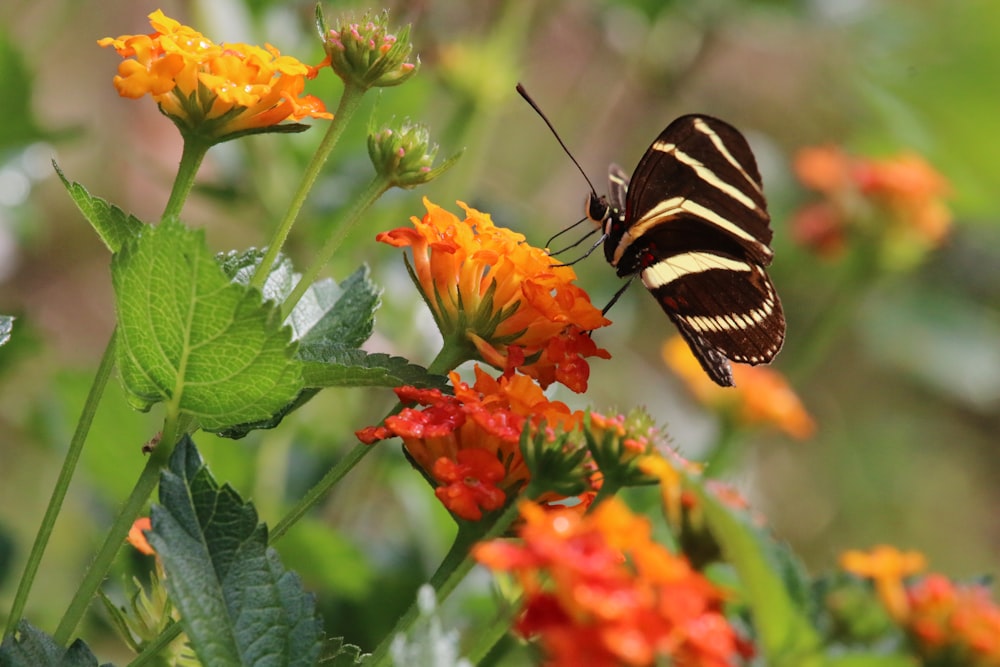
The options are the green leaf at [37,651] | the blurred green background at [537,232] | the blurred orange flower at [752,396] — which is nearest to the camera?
the green leaf at [37,651]

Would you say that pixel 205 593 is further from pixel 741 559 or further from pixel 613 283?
pixel 613 283

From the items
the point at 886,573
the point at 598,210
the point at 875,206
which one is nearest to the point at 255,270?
the point at 886,573

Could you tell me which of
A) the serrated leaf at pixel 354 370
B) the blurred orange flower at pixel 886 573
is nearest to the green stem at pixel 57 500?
the serrated leaf at pixel 354 370

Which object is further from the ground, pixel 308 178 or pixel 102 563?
pixel 308 178

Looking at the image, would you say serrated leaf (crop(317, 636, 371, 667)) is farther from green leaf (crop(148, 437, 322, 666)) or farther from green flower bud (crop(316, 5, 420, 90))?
green flower bud (crop(316, 5, 420, 90))

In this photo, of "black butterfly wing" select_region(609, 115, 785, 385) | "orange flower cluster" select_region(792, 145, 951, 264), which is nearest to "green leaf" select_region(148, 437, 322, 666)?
"black butterfly wing" select_region(609, 115, 785, 385)

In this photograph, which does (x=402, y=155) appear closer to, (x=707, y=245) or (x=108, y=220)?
(x=108, y=220)

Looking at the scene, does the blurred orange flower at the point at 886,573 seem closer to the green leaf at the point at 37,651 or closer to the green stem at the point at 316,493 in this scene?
the green stem at the point at 316,493

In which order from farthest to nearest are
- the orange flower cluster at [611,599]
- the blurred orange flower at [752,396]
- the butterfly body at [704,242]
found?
the blurred orange flower at [752,396], the butterfly body at [704,242], the orange flower cluster at [611,599]
